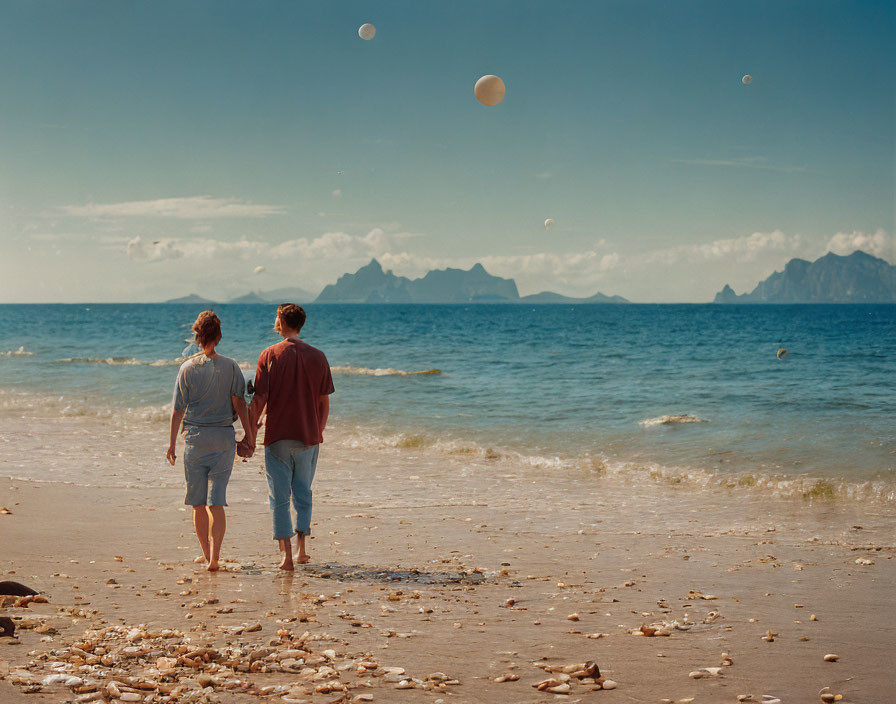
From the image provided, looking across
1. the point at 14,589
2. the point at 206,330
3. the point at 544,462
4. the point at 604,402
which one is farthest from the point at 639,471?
the point at 14,589

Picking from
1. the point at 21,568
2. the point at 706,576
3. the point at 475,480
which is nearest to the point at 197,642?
the point at 21,568

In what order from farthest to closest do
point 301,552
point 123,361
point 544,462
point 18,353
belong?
1. point 18,353
2. point 123,361
3. point 544,462
4. point 301,552

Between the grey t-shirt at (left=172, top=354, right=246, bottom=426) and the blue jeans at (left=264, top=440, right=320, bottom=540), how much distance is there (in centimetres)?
42

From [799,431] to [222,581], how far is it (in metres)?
10.7

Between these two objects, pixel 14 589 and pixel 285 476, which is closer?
pixel 14 589

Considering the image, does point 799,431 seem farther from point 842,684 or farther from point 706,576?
point 842,684

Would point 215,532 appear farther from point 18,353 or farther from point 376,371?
point 18,353

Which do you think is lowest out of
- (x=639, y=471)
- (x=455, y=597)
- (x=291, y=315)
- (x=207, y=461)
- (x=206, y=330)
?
(x=639, y=471)

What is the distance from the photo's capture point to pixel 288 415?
5266mm

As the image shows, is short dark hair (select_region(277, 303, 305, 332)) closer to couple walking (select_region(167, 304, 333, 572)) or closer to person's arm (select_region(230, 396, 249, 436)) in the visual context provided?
couple walking (select_region(167, 304, 333, 572))

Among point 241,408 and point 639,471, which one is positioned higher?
→ point 241,408

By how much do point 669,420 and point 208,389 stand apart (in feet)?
34.7

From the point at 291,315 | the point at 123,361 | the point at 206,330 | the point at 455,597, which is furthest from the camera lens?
the point at 123,361

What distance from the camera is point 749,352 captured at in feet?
110
